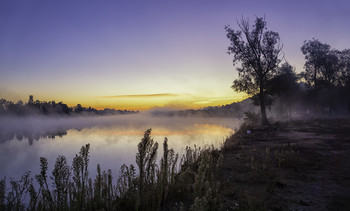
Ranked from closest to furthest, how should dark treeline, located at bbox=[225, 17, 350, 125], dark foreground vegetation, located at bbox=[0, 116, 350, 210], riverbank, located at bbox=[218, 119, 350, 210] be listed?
dark foreground vegetation, located at bbox=[0, 116, 350, 210] < riverbank, located at bbox=[218, 119, 350, 210] < dark treeline, located at bbox=[225, 17, 350, 125]

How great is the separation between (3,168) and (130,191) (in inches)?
572

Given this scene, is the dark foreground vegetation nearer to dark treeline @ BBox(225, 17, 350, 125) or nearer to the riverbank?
the riverbank

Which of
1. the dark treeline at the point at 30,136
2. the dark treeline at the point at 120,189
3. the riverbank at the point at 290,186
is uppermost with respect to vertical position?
the dark treeline at the point at 120,189

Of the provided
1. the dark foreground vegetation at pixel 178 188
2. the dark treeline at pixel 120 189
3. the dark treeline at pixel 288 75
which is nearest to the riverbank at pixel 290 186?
the dark foreground vegetation at pixel 178 188

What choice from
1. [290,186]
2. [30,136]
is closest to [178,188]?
[290,186]

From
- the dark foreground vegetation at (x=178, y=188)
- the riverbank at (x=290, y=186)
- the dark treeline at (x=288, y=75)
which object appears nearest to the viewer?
the dark foreground vegetation at (x=178, y=188)

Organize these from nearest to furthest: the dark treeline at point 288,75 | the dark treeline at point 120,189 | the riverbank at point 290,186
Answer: the dark treeline at point 120,189 < the riverbank at point 290,186 < the dark treeline at point 288,75

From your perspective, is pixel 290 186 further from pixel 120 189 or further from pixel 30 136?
pixel 30 136

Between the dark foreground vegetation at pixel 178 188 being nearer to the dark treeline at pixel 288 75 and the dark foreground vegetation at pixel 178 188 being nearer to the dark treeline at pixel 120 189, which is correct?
the dark treeline at pixel 120 189

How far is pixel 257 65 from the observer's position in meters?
31.7

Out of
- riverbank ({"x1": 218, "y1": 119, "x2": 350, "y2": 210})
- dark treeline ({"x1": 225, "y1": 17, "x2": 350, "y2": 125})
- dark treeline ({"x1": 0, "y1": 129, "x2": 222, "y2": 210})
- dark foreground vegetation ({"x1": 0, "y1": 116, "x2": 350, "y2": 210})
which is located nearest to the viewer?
dark treeline ({"x1": 0, "y1": 129, "x2": 222, "y2": 210})

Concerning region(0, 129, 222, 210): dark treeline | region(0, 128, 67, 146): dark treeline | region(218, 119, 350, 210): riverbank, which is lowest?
region(0, 128, 67, 146): dark treeline

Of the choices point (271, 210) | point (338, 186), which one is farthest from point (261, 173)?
point (271, 210)

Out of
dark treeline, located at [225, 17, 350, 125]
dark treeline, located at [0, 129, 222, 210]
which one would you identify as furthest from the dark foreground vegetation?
dark treeline, located at [225, 17, 350, 125]
